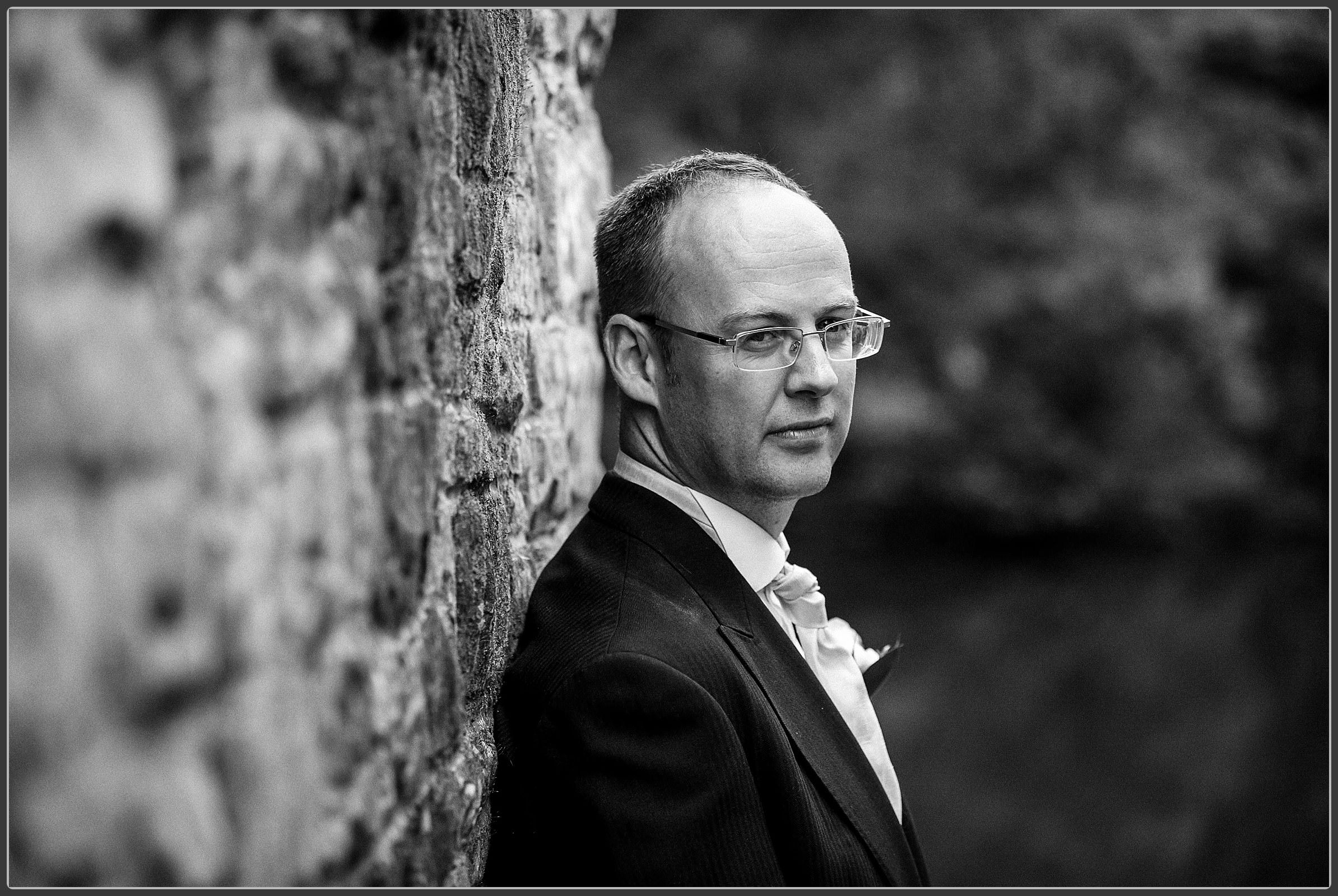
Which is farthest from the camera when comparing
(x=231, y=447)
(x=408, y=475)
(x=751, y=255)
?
(x=751, y=255)

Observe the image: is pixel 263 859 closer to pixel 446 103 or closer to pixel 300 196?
pixel 300 196

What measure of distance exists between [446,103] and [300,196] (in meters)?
0.35

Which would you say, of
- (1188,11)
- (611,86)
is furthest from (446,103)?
(1188,11)

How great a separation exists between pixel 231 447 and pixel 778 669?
0.99 m

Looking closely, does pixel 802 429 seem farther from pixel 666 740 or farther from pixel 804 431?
pixel 666 740

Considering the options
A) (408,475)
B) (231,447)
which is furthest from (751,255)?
(231,447)

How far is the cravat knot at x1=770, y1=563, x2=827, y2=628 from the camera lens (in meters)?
1.88

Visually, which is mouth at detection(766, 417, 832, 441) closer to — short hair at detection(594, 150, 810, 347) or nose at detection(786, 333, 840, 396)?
nose at detection(786, 333, 840, 396)

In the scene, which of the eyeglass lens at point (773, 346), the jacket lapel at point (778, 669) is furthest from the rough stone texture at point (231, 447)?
the eyeglass lens at point (773, 346)

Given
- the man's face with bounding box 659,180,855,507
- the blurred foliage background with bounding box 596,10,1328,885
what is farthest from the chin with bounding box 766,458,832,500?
the blurred foliage background with bounding box 596,10,1328,885

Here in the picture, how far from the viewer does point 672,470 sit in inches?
75.5

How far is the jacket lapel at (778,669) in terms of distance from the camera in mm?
1645

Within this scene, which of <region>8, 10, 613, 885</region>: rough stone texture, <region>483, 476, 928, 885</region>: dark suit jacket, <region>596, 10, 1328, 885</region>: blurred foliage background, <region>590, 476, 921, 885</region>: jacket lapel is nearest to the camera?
<region>8, 10, 613, 885</region>: rough stone texture

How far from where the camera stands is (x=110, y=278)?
823mm
